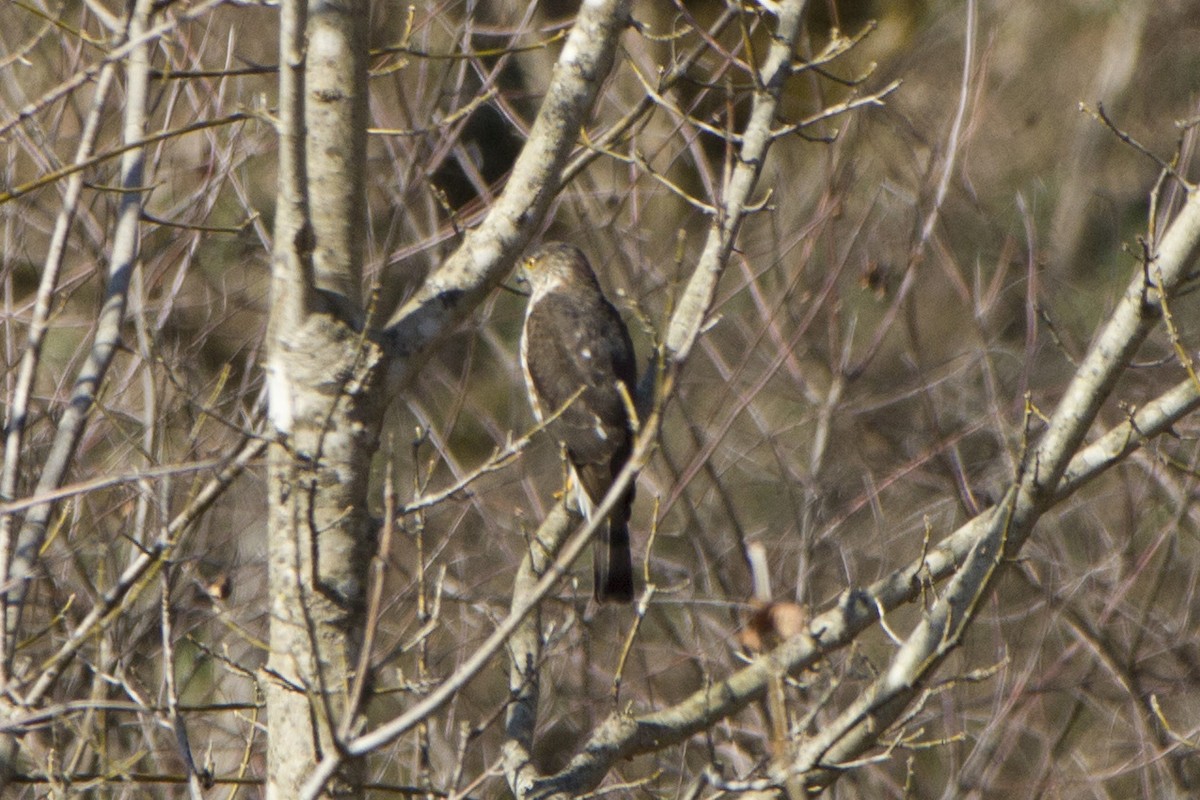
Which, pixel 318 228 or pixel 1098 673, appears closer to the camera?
pixel 318 228

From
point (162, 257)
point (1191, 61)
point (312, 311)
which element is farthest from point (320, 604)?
point (1191, 61)

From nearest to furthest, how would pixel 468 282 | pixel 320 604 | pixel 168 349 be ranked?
1. pixel 320 604
2. pixel 468 282
3. pixel 168 349

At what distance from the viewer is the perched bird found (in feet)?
15.1

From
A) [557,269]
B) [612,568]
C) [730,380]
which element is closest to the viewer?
[612,568]

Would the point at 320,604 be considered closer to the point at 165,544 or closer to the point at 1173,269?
the point at 165,544

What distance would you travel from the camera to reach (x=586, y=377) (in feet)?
16.8

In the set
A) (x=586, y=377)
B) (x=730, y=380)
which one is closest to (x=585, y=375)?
(x=586, y=377)

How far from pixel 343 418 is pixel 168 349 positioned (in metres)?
3.27

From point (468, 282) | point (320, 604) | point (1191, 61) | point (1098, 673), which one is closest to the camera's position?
point (320, 604)

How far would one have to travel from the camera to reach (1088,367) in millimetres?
3143

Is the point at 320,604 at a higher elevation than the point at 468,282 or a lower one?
lower

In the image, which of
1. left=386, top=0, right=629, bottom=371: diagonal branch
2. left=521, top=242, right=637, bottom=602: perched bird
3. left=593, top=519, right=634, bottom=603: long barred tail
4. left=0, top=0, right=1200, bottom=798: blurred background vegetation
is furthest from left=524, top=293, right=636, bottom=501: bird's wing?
left=386, top=0, right=629, bottom=371: diagonal branch

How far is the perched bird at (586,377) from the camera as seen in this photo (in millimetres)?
4598

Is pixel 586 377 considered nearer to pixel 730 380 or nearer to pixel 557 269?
pixel 557 269
